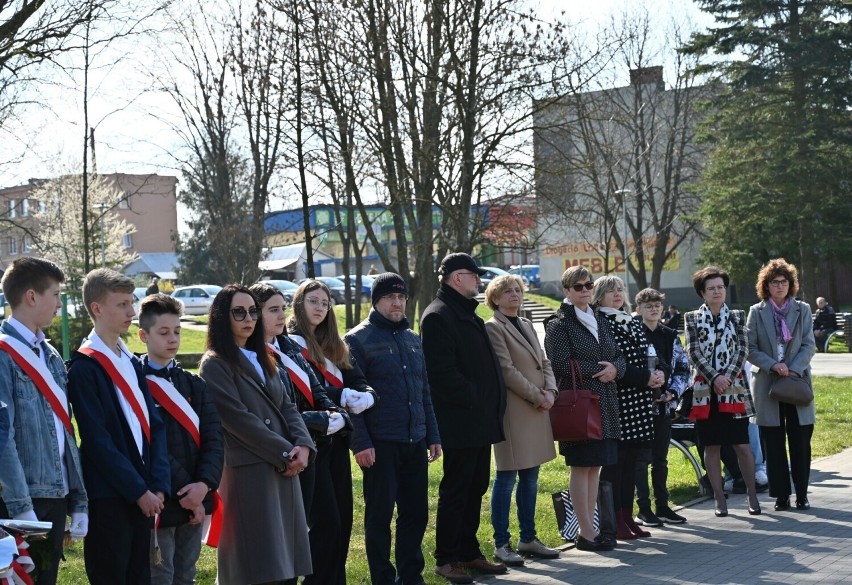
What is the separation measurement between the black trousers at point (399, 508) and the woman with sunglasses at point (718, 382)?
3.48 meters

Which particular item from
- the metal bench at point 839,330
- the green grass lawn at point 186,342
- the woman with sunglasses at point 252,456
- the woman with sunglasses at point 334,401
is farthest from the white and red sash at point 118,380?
the metal bench at point 839,330

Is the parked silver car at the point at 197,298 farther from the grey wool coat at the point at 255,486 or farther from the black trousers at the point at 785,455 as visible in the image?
the grey wool coat at the point at 255,486

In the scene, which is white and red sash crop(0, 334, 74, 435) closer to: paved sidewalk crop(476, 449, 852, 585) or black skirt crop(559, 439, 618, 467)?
paved sidewalk crop(476, 449, 852, 585)

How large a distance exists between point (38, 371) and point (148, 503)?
820 millimetres

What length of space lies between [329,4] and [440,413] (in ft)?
29.6

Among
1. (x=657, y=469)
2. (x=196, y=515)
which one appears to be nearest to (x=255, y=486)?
(x=196, y=515)

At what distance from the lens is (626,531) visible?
950 cm

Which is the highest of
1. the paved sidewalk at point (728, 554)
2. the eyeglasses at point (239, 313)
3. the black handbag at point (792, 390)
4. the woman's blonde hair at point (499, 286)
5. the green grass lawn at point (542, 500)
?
the woman's blonde hair at point (499, 286)

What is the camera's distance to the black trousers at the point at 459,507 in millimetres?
8195

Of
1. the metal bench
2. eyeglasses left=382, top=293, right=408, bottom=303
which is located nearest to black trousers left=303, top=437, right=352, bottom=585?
eyeglasses left=382, top=293, right=408, bottom=303

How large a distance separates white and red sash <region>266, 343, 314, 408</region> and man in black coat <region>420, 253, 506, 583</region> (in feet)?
4.73

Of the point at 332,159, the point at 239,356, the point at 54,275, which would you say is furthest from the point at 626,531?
the point at 332,159

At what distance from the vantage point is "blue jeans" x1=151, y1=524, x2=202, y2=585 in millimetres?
5852

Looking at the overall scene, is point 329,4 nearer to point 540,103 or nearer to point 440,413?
point 540,103
